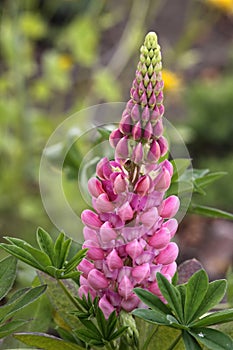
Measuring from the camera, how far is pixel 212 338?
1.66 feet

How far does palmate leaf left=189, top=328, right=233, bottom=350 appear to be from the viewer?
50cm

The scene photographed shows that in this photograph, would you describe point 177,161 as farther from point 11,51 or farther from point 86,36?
point 86,36

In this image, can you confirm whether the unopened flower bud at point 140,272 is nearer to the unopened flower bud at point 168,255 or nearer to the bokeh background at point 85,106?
the unopened flower bud at point 168,255

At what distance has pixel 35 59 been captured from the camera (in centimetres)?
404

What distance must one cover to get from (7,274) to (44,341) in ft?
0.20

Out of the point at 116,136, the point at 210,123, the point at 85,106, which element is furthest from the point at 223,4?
the point at 116,136

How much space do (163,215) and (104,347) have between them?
125 mm

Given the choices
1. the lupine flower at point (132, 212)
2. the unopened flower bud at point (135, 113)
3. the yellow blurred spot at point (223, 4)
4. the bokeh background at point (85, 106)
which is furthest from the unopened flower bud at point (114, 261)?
the yellow blurred spot at point (223, 4)

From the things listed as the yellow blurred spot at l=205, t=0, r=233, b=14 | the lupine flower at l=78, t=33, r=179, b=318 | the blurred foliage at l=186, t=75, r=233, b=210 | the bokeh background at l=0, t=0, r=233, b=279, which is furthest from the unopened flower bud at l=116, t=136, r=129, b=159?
the blurred foliage at l=186, t=75, r=233, b=210

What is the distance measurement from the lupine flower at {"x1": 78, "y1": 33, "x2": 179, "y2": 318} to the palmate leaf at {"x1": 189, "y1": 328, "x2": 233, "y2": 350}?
0.18 feet

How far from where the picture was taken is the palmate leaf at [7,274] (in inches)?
22.1

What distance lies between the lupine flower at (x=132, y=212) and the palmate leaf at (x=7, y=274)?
0.19 ft

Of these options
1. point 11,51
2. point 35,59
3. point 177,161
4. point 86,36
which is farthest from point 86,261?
point 35,59

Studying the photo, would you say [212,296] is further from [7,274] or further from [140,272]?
[7,274]
